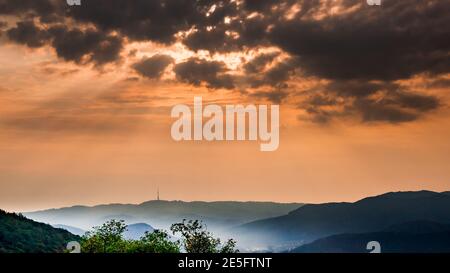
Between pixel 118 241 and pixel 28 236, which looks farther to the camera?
pixel 28 236

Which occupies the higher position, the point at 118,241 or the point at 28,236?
the point at 28,236

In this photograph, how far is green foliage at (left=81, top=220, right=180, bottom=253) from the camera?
57.7 metres

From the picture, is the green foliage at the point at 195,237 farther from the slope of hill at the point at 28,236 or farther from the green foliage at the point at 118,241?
the slope of hill at the point at 28,236

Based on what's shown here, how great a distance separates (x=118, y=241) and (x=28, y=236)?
133ft

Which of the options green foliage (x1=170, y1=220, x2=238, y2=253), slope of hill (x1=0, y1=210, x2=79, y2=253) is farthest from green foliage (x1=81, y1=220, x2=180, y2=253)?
slope of hill (x1=0, y1=210, x2=79, y2=253)

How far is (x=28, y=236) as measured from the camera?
9338cm

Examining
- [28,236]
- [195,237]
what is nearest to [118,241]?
[195,237]

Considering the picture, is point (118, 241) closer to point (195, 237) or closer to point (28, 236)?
point (195, 237)

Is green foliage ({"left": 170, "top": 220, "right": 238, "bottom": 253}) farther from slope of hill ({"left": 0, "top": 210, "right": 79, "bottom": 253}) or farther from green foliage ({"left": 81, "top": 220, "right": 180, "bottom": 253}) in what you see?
slope of hill ({"left": 0, "top": 210, "right": 79, "bottom": 253})
